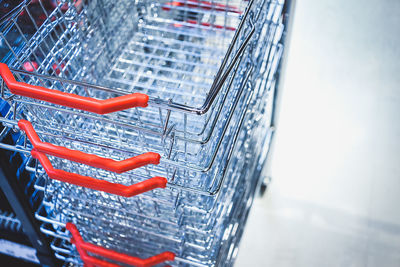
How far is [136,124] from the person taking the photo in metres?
0.92

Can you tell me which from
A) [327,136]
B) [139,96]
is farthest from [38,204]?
[327,136]

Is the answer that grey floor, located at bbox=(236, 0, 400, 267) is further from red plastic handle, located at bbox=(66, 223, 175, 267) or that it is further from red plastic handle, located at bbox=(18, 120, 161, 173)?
red plastic handle, located at bbox=(18, 120, 161, 173)

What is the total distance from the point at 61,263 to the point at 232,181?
484 millimetres

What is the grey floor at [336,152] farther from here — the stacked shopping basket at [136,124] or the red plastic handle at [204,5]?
the red plastic handle at [204,5]

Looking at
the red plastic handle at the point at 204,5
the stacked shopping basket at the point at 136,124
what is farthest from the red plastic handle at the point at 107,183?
the red plastic handle at the point at 204,5

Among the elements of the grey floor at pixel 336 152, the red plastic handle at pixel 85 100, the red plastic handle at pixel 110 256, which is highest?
the grey floor at pixel 336 152

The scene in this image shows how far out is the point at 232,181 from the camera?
1.09 meters

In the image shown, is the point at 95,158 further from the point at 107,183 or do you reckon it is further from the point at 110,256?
the point at 110,256

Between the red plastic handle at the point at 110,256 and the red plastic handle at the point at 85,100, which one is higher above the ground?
the red plastic handle at the point at 85,100

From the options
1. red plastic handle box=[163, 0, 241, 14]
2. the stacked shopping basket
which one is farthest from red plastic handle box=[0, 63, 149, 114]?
red plastic handle box=[163, 0, 241, 14]

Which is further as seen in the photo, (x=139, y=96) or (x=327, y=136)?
(x=327, y=136)

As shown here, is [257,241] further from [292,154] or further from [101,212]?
[101,212]

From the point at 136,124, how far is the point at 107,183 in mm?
168

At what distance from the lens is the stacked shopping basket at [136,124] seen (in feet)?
2.47
